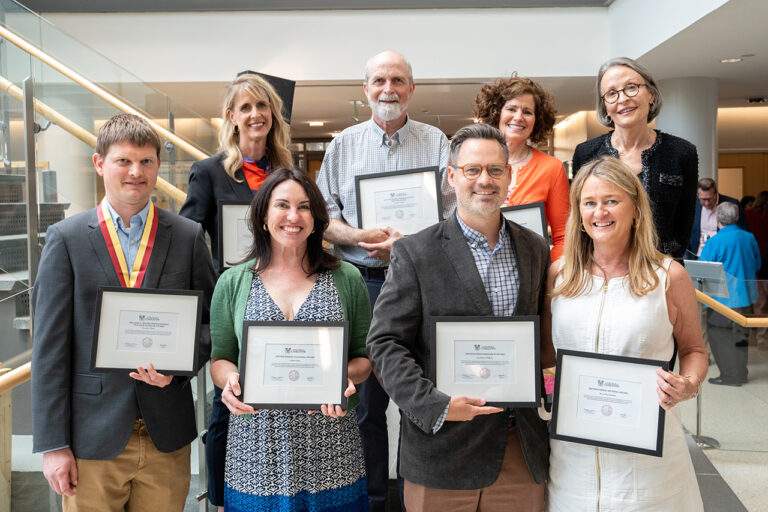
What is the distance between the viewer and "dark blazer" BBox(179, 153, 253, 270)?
256cm

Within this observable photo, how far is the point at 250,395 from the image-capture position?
1854 millimetres

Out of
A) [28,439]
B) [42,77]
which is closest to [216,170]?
[28,439]

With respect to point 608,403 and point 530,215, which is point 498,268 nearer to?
point 608,403

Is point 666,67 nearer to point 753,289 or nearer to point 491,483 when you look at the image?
point 753,289

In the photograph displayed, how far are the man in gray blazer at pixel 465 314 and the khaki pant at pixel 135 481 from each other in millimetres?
726

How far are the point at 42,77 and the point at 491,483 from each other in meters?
3.73

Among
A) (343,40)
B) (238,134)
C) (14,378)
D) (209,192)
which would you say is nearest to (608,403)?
(209,192)

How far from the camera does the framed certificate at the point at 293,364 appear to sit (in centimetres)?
185

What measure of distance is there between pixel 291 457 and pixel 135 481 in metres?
0.50

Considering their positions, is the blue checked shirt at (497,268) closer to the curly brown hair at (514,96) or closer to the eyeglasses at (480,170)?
the eyeglasses at (480,170)

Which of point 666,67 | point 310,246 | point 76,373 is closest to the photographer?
point 76,373

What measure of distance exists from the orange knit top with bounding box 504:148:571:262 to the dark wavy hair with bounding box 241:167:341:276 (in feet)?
2.97

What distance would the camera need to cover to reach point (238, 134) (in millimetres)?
2715

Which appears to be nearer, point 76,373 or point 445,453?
point 445,453
